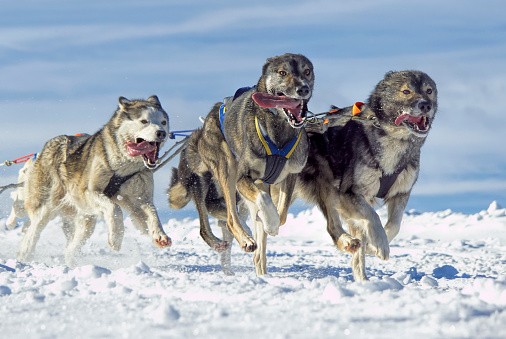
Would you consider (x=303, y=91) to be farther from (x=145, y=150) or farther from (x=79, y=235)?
(x=79, y=235)

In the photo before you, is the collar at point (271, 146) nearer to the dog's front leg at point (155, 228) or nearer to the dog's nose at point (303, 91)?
the dog's nose at point (303, 91)

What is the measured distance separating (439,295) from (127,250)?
16.7 feet

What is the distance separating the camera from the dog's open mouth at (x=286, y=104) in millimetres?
4984

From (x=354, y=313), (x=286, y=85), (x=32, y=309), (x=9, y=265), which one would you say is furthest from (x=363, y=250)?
(x=9, y=265)

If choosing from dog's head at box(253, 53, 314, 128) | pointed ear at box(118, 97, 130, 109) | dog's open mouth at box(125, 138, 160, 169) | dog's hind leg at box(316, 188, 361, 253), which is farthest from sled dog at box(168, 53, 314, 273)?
pointed ear at box(118, 97, 130, 109)

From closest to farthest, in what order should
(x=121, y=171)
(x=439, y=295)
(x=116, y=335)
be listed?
1. (x=116, y=335)
2. (x=439, y=295)
3. (x=121, y=171)

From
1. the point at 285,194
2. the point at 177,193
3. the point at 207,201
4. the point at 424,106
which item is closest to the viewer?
the point at 424,106

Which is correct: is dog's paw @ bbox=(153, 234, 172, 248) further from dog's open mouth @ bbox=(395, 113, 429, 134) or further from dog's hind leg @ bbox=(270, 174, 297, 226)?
dog's open mouth @ bbox=(395, 113, 429, 134)

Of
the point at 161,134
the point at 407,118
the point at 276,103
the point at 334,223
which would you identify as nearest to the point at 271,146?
the point at 276,103

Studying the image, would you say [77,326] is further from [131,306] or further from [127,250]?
[127,250]

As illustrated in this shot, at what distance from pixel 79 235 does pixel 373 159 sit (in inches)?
165

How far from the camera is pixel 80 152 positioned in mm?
7301

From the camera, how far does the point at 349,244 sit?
16.5ft

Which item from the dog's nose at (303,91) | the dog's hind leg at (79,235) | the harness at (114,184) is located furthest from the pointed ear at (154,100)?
the dog's nose at (303,91)
